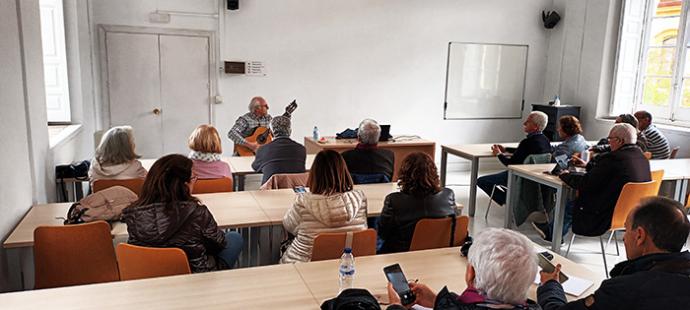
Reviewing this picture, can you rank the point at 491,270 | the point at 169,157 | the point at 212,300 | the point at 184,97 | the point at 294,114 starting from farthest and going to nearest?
the point at 294,114, the point at 184,97, the point at 169,157, the point at 212,300, the point at 491,270

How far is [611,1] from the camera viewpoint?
24.4 feet

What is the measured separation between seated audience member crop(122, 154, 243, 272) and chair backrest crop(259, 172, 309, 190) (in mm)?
1359

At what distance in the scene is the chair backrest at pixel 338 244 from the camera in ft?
8.33

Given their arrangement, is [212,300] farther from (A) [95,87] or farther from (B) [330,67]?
(B) [330,67]

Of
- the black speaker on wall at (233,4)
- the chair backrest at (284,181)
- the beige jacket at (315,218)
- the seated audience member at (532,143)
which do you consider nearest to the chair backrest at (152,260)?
the beige jacket at (315,218)

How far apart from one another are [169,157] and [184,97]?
14.9ft

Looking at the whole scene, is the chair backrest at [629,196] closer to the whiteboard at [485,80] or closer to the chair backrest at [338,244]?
the chair backrest at [338,244]

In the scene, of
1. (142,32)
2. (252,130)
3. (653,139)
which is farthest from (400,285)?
(142,32)

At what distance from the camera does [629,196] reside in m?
3.94

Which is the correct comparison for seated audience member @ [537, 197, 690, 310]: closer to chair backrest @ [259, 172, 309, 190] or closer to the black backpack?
the black backpack

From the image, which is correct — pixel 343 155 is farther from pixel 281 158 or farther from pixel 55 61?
pixel 55 61

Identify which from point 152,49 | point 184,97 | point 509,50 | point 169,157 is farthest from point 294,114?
point 169,157

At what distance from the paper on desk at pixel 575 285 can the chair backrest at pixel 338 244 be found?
0.83m

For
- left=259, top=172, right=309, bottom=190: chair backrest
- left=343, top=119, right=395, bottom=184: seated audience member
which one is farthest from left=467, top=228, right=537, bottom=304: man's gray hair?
left=343, top=119, right=395, bottom=184: seated audience member
